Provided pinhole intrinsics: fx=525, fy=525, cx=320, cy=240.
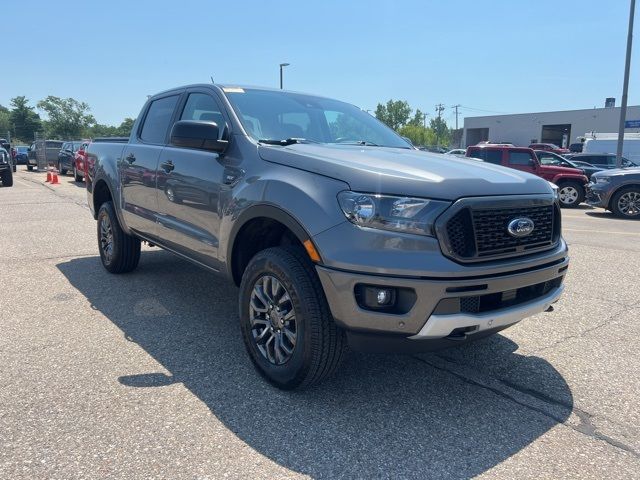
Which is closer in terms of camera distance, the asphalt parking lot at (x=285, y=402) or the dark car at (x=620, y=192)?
the asphalt parking lot at (x=285, y=402)

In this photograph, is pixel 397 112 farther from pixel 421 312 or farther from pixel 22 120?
pixel 421 312

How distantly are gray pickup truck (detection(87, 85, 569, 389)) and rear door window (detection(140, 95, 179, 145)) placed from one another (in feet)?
2.82

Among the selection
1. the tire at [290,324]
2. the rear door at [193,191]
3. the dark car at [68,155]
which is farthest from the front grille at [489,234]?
the dark car at [68,155]

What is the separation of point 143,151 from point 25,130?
9415 centimetres

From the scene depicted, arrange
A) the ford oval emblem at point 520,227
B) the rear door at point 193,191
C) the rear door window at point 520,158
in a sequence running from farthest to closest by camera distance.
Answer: the rear door window at point 520,158 → the rear door at point 193,191 → the ford oval emblem at point 520,227

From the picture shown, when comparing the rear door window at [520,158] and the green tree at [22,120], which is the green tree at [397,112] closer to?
the green tree at [22,120]

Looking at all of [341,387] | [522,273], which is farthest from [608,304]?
[341,387]

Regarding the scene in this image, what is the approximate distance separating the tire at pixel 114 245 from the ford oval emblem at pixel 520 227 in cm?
412

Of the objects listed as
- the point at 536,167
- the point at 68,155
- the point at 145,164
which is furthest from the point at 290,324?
the point at 68,155

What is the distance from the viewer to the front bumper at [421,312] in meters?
2.58

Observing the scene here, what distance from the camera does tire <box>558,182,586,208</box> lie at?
15.3 m

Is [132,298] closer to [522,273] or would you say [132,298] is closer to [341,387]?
[341,387]

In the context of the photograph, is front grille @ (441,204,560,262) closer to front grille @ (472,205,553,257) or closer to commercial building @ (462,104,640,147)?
front grille @ (472,205,553,257)

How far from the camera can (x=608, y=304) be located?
16.7 feet
